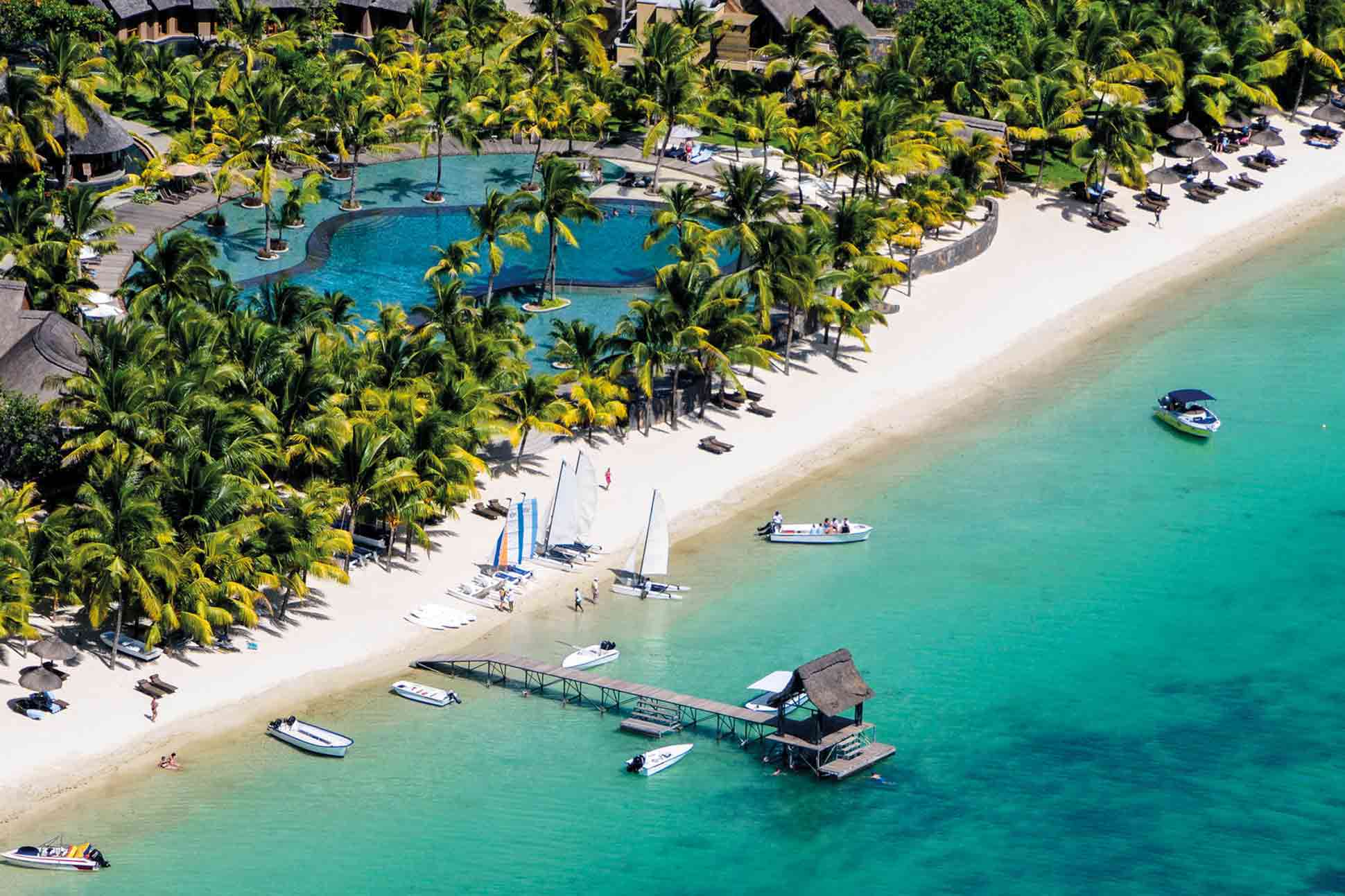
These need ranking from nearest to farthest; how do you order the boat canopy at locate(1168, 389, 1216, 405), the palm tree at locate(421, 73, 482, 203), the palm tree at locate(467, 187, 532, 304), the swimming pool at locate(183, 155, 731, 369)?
the boat canopy at locate(1168, 389, 1216, 405), the palm tree at locate(467, 187, 532, 304), the swimming pool at locate(183, 155, 731, 369), the palm tree at locate(421, 73, 482, 203)

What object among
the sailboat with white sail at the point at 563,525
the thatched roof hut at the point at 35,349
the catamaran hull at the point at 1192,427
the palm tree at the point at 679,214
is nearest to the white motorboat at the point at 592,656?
the sailboat with white sail at the point at 563,525

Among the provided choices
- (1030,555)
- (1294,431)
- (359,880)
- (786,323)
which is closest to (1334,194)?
(1294,431)

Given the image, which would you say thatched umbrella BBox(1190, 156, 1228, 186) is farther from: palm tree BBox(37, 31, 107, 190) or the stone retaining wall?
palm tree BBox(37, 31, 107, 190)

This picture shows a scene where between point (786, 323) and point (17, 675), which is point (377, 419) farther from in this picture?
point (786, 323)

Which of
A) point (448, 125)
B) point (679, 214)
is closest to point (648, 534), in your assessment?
point (679, 214)

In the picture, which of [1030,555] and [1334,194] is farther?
[1334,194]

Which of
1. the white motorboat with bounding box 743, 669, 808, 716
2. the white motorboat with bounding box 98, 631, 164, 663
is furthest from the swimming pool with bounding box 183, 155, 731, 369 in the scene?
the white motorboat with bounding box 98, 631, 164, 663

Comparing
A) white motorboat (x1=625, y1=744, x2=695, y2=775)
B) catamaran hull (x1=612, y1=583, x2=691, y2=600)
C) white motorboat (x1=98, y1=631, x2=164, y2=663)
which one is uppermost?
white motorboat (x1=98, y1=631, x2=164, y2=663)
